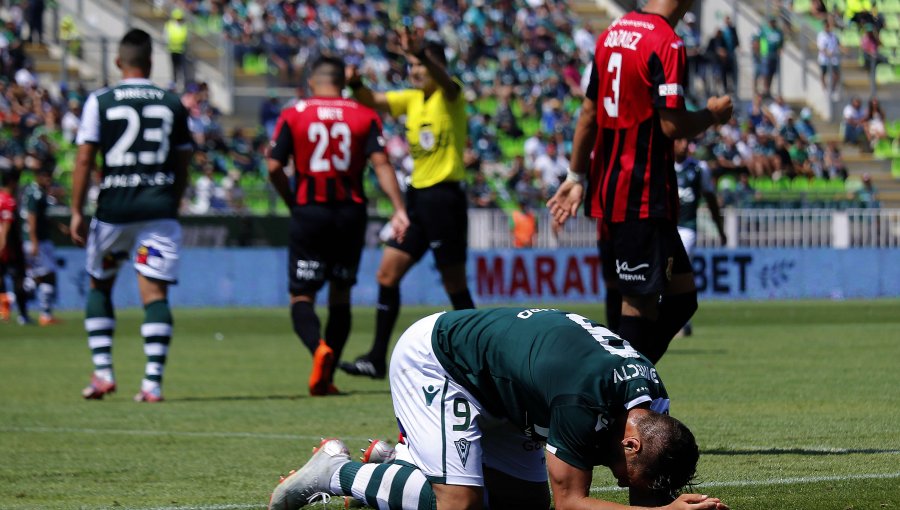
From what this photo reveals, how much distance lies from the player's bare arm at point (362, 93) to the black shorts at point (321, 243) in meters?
0.90

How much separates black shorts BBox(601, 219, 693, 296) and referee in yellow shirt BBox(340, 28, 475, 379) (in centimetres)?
440

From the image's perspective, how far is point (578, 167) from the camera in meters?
7.52

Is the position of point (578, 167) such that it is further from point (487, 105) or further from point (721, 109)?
point (487, 105)

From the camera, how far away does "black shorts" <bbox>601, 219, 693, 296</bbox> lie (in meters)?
7.28

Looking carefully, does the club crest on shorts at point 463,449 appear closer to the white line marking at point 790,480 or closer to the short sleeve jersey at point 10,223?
the white line marking at point 790,480

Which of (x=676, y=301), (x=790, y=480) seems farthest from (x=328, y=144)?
(x=790, y=480)

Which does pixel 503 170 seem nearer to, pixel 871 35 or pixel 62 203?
pixel 62 203

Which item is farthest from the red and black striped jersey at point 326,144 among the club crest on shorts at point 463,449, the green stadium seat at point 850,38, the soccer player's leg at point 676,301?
the green stadium seat at point 850,38

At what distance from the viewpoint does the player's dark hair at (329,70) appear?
11.1 m

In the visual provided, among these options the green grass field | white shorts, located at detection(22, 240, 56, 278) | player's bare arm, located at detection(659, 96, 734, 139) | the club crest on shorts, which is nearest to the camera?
the club crest on shorts

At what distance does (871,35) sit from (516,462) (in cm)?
3512

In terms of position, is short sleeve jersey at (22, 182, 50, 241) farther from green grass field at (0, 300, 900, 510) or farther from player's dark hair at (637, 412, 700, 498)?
player's dark hair at (637, 412, 700, 498)

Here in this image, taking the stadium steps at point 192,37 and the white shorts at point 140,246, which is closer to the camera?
the white shorts at point 140,246

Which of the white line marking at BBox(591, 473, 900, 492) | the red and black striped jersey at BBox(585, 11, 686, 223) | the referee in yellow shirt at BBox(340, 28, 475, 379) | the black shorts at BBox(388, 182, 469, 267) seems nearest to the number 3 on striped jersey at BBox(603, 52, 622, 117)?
the red and black striped jersey at BBox(585, 11, 686, 223)
